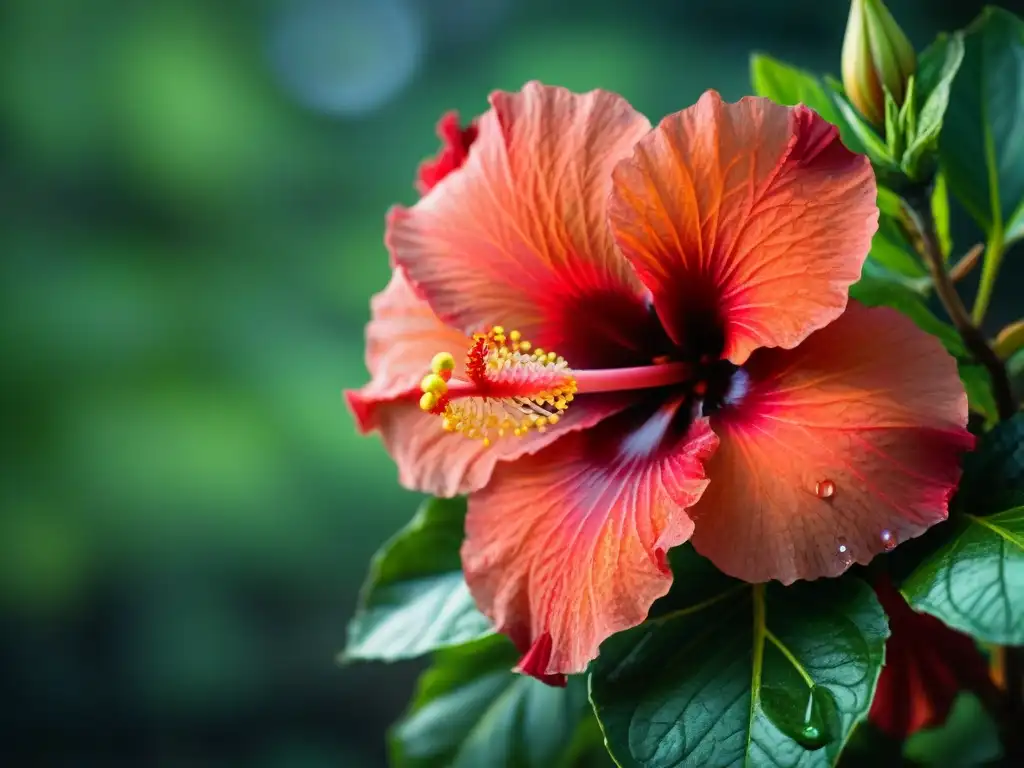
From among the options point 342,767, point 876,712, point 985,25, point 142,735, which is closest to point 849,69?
point 985,25

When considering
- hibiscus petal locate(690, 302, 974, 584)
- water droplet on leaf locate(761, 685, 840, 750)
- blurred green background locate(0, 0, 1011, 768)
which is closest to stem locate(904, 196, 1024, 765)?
hibiscus petal locate(690, 302, 974, 584)

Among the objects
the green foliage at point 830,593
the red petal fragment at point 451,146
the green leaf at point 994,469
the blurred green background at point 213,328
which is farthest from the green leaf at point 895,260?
the blurred green background at point 213,328

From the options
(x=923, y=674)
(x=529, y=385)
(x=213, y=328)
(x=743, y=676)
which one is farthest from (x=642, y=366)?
(x=213, y=328)

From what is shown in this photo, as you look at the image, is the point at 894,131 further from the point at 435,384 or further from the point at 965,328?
the point at 435,384

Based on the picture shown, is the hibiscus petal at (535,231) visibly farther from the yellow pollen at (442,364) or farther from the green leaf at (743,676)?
the green leaf at (743,676)

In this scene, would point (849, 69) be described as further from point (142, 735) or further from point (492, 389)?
point (142, 735)

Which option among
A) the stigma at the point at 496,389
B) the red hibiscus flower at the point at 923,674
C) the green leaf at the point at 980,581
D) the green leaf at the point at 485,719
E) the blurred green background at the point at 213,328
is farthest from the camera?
the blurred green background at the point at 213,328
